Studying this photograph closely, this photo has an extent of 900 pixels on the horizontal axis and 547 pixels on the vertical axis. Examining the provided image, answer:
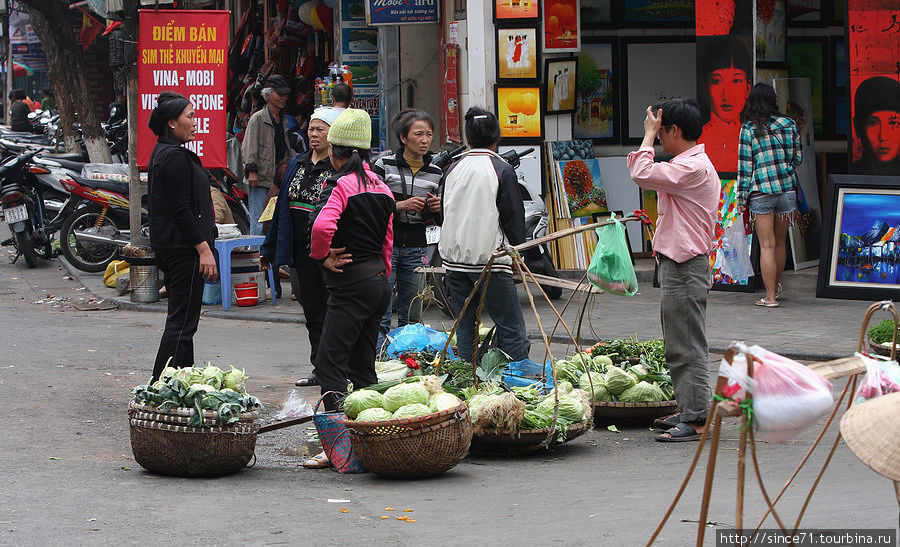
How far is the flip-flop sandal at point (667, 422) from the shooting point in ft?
22.8

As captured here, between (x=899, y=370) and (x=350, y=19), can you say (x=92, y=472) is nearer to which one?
(x=899, y=370)

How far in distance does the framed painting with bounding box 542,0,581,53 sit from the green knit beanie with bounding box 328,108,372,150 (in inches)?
273

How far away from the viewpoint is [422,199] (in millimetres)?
8422

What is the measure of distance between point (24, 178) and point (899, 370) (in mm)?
14064

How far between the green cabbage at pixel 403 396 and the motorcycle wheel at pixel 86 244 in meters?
9.52

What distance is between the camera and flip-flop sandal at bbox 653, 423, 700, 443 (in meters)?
6.76

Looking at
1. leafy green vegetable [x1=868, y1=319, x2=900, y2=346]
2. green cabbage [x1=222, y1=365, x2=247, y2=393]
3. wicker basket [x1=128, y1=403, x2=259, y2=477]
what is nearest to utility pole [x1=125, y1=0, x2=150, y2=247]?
green cabbage [x1=222, y1=365, x2=247, y2=393]

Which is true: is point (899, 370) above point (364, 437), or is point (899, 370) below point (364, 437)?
above

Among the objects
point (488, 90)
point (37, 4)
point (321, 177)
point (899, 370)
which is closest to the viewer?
point (899, 370)

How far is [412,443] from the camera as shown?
579cm

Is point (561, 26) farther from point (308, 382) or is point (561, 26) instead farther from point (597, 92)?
point (308, 382)

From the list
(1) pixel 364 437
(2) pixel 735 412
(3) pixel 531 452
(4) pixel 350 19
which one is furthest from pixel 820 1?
(2) pixel 735 412

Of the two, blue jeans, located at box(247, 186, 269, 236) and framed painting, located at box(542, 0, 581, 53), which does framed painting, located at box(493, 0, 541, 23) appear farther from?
blue jeans, located at box(247, 186, 269, 236)

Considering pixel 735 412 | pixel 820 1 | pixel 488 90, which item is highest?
pixel 820 1
